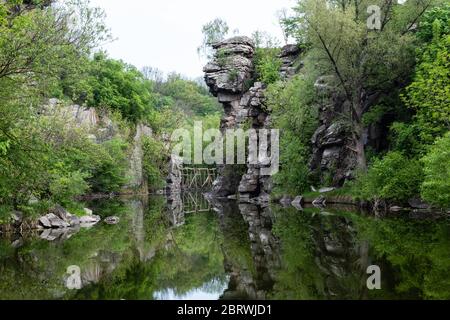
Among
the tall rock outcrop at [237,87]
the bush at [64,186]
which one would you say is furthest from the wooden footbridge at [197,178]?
the bush at [64,186]

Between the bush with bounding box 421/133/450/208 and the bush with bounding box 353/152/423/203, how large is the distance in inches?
119

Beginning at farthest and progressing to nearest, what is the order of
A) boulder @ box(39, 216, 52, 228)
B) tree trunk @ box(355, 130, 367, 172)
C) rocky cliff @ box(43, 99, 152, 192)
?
rocky cliff @ box(43, 99, 152, 192)
tree trunk @ box(355, 130, 367, 172)
boulder @ box(39, 216, 52, 228)

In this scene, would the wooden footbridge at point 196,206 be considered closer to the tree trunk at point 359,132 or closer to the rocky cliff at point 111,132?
the tree trunk at point 359,132

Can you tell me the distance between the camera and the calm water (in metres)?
7.92

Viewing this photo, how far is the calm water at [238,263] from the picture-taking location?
312 inches

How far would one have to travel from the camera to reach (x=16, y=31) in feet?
40.5

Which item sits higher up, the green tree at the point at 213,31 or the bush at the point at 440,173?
the green tree at the point at 213,31

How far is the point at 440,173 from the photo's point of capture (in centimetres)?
1862

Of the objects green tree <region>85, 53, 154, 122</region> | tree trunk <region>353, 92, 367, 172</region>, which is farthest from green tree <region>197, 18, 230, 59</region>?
tree trunk <region>353, 92, 367, 172</region>

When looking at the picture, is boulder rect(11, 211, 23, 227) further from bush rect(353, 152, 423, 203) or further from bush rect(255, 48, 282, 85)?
bush rect(255, 48, 282, 85)

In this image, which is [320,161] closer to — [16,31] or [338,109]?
[338,109]

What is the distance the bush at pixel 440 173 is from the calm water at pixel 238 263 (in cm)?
161

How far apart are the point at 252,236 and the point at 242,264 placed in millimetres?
5003

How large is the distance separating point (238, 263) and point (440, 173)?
1090 centimetres
